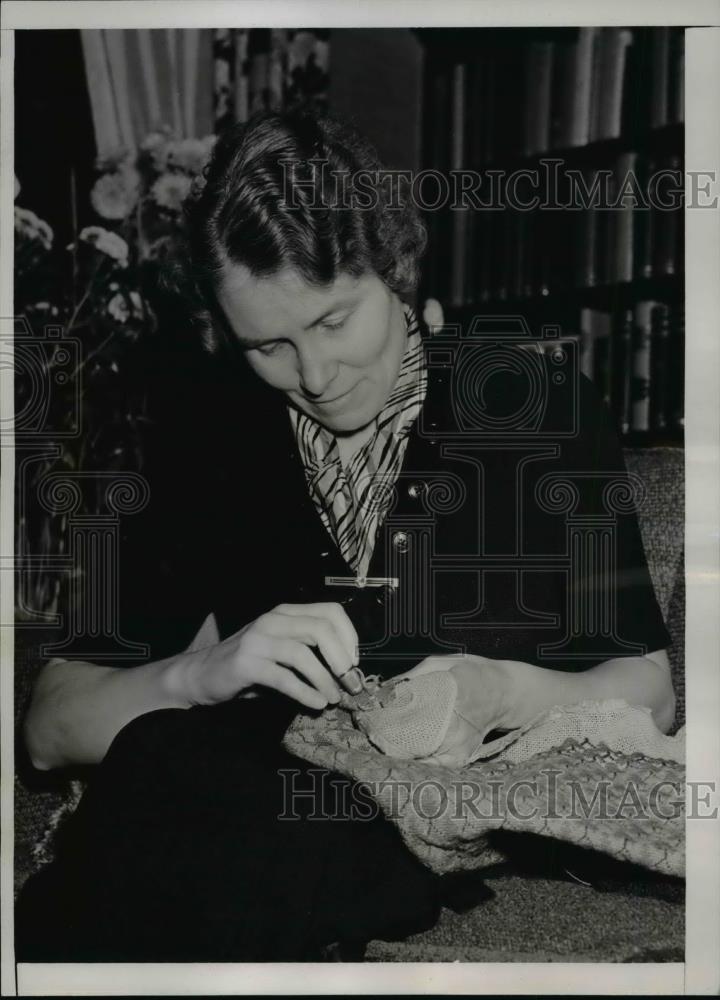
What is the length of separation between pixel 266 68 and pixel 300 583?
723 mm

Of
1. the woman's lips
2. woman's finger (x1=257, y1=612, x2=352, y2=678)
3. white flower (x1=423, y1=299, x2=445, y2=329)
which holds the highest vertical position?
white flower (x1=423, y1=299, x2=445, y2=329)

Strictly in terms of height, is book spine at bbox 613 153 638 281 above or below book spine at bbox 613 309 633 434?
above

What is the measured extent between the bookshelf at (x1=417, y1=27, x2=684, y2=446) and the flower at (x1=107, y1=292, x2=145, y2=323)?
Answer: 0.41 metres

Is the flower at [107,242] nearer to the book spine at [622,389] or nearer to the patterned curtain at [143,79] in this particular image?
the patterned curtain at [143,79]

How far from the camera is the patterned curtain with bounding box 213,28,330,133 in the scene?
124 cm

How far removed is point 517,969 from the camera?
1.22 meters

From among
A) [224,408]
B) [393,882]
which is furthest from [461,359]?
[393,882]

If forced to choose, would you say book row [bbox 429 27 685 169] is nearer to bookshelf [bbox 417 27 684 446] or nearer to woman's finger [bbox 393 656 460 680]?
bookshelf [bbox 417 27 684 446]

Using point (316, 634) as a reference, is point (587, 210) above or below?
above

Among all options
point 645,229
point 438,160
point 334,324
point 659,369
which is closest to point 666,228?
point 645,229

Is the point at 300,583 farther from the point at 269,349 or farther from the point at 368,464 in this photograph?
the point at 269,349

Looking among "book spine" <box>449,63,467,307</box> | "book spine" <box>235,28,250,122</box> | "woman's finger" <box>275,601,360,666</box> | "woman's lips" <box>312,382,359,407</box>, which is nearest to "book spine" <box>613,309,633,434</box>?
"book spine" <box>449,63,467,307</box>

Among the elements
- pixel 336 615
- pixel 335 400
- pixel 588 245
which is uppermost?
pixel 588 245

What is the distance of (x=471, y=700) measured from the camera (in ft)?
3.87
